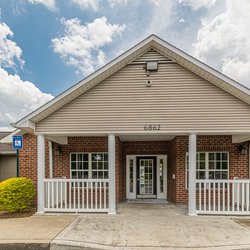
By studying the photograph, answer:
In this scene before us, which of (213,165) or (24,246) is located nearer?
(24,246)

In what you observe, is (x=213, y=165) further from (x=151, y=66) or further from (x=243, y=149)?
(x=151, y=66)

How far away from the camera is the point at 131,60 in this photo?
25.4 feet

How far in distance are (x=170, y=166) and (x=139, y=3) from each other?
855 cm

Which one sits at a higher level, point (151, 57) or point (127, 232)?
point (151, 57)

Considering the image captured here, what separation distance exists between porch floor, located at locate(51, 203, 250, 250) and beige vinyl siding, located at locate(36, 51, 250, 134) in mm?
2820

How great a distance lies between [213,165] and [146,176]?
3.25 metres

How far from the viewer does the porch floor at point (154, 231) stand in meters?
5.05

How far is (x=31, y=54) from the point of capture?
842 inches

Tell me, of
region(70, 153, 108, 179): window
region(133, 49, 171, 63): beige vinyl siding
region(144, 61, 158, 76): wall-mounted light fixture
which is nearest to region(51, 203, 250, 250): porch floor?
region(70, 153, 108, 179): window

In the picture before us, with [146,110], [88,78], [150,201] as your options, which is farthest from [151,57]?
[150,201]

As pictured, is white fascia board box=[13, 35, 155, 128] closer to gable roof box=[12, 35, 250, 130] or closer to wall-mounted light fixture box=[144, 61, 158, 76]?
gable roof box=[12, 35, 250, 130]

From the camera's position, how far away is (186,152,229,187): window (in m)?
9.71

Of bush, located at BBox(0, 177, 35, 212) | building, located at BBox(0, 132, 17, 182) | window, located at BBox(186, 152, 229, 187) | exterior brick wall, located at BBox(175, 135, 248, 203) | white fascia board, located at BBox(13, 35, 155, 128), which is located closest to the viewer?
white fascia board, located at BBox(13, 35, 155, 128)

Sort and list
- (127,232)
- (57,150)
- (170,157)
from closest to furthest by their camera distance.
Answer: (127,232) → (57,150) → (170,157)
